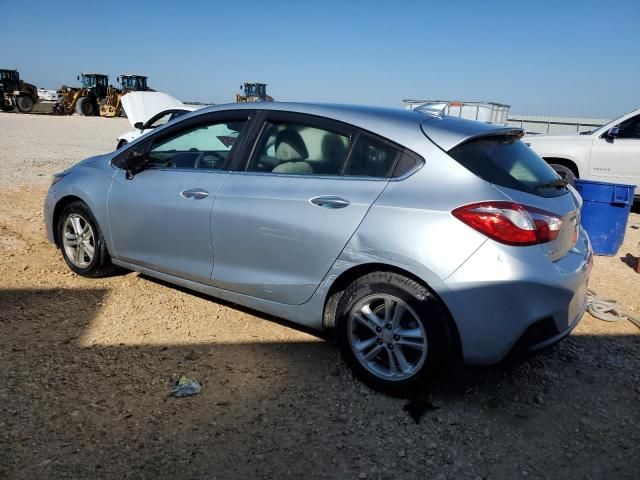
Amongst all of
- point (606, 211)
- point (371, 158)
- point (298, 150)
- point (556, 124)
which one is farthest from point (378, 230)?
point (556, 124)

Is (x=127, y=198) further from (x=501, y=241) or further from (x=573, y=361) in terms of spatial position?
(x=573, y=361)

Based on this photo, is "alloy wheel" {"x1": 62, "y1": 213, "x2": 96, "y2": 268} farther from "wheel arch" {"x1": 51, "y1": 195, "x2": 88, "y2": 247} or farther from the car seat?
the car seat

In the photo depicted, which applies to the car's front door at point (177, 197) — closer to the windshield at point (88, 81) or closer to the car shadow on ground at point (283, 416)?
the car shadow on ground at point (283, 416)

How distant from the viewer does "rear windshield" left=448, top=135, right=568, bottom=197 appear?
268 centimetres

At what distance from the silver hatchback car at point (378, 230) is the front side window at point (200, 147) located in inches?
0.9

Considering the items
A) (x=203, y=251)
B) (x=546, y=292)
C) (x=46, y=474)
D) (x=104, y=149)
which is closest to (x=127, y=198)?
(x=203, y=251)

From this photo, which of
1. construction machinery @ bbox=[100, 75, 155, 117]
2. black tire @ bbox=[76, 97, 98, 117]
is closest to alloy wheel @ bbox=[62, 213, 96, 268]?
construction machinery @ bbox=[100, 75, 155, 117]

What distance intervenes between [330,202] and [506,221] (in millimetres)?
943

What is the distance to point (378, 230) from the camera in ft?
8.87

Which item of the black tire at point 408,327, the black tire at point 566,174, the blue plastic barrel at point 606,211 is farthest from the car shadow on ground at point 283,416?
the blue plastic barrel at point 606,211

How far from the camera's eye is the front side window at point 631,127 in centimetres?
772

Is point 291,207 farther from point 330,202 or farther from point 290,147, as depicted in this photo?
point 290,147

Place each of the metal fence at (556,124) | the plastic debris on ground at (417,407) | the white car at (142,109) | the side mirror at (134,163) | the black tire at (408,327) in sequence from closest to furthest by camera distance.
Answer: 1. the black tire at (408,327)
2. the plastic debris on ground at (417,407)
3. the side mirror at (134,163)
4. the white car at (142,109)
5. the metal fence at (556,124)

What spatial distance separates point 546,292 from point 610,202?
3.75 meters
